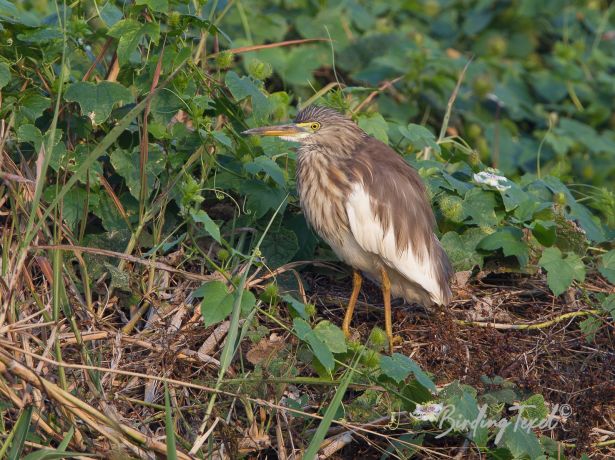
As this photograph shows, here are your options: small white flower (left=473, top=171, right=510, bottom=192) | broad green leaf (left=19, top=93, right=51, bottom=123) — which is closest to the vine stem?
small white flower (left=473, top=171, right=510, bottom=192)

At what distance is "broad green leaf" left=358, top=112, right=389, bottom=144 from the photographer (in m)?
4.40

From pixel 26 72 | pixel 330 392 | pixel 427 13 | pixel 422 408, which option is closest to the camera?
pixel 422 408

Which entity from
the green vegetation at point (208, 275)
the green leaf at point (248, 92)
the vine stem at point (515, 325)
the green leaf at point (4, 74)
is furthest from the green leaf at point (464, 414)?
the green leaf at point (4, 74)

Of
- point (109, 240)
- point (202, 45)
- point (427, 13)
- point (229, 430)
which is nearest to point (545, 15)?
point (427, 13)

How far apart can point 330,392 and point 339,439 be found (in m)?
0.16

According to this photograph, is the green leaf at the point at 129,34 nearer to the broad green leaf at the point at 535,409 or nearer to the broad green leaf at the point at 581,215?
the broad green leaf at the point at 535,409

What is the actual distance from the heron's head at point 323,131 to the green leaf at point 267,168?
0.38 ft

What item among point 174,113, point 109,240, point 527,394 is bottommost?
point 527,394

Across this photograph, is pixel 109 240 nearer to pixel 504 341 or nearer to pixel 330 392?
pixel 330 392

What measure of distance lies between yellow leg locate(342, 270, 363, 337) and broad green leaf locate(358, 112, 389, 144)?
2.23 ft

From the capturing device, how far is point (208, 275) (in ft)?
12.4

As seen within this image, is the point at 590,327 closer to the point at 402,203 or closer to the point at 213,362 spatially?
the point at 402,203

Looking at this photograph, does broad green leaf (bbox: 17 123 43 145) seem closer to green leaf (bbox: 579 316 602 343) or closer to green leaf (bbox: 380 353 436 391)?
green leaf (bbox: 380 353 436 391)

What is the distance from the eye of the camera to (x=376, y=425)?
3326mm
